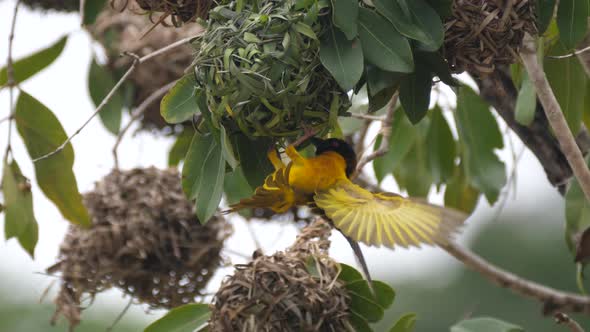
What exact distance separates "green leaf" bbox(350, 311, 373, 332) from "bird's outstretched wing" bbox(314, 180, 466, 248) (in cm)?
33

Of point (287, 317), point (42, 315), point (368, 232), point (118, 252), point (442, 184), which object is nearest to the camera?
point (368, 232)

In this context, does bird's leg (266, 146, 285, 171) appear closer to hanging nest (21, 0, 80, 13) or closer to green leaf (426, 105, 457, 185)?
green leaf (426, 105, 457, 185)

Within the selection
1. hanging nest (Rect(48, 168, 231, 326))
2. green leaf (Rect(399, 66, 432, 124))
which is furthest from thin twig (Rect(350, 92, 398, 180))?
hanging nest (Rect(48, 168, 231, 326))

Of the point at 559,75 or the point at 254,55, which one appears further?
the point at 559,75

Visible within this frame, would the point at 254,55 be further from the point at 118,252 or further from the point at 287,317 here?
the point at 118,252

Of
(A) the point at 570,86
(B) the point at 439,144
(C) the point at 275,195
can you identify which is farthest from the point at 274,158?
(B) the point at 439,144

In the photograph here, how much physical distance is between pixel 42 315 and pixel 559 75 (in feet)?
19.1

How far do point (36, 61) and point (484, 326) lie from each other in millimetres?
1741

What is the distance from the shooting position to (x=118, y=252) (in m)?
3.39

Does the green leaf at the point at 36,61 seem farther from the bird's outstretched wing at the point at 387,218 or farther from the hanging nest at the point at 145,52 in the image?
the bird's outstretched wing at the point at 387,218

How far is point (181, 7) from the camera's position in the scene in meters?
2.31

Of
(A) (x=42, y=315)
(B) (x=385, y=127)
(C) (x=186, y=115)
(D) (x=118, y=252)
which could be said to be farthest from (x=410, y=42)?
(A) (x=42, y=315)

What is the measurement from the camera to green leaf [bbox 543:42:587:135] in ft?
9.52

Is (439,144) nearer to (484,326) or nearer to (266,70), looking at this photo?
(484,326)
